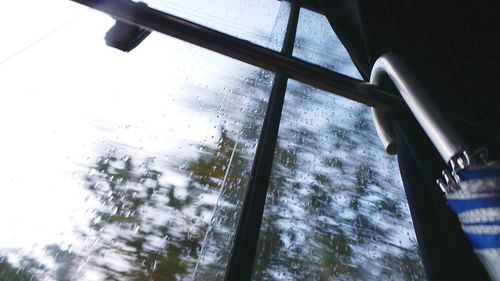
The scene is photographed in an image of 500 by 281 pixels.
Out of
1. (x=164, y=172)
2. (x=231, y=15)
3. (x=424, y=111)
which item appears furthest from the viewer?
(x=231, y=15)

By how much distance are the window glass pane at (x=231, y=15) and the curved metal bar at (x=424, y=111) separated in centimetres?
127

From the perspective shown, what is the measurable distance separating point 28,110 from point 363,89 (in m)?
1.09

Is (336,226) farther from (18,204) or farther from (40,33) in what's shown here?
(40,33)

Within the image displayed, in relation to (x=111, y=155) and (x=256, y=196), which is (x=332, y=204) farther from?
(x=111, y=155)

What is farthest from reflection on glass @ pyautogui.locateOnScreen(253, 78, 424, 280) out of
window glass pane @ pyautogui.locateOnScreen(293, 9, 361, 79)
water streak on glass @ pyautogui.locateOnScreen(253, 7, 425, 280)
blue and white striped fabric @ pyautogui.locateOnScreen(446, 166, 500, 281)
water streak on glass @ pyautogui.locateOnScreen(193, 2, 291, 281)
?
blue and white striped fabric @ pyautogui.locateOnScreen(446, 166, 500, 281)

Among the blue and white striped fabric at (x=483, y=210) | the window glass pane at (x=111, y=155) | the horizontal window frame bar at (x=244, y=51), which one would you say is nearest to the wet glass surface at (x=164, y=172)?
the window glass pane at (x=111, y=155)

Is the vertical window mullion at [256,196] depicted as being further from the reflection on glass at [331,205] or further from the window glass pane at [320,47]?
the window glass pane at [320,47]

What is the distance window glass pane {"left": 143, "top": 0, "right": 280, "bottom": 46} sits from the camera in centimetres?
182

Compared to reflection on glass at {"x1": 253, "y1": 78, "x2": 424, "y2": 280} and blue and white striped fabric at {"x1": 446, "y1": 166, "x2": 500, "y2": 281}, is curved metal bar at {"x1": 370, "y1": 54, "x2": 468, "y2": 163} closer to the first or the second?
blue and white striped fabric at {"x1": 446, "y1": 166, "x2": 500, "y2": 281}

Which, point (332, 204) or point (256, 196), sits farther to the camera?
point (332, 204)

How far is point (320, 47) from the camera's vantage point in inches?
80.4

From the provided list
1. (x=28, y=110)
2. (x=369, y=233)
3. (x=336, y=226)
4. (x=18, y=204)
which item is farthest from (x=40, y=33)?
(x=369, y=233)

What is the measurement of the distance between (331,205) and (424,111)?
2.29 ft

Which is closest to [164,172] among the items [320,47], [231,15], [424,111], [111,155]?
[111,155]
